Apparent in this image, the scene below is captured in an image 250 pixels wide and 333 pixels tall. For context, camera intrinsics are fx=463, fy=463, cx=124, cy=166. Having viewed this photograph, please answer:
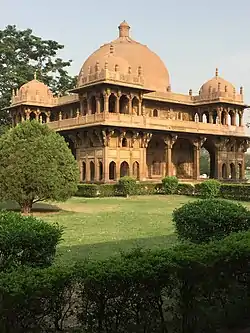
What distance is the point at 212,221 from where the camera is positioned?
27.5 feet

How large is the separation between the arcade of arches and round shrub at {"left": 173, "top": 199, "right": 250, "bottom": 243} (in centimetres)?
2110

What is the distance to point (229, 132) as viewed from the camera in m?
37.1

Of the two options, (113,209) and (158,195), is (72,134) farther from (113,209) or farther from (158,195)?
(113,209)

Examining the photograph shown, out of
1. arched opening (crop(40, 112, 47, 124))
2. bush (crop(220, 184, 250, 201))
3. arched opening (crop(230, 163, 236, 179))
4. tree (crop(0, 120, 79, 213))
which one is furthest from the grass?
arched opening (crop(40, 112, 47, 124))

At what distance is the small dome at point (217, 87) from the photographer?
38.1 metres

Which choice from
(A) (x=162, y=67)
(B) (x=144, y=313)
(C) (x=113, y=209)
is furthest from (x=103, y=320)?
(A) (x=162, y=67)

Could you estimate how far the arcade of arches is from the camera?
30.8m

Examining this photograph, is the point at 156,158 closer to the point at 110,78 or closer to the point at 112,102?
the point at 112,102

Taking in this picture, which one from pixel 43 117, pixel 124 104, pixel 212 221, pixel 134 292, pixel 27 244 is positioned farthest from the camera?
pixel 43 117

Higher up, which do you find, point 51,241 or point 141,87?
point 141,87

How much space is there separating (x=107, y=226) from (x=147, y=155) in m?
21.7

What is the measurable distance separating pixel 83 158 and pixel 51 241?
88.9 ft

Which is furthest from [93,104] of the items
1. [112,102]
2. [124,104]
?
[124,104]

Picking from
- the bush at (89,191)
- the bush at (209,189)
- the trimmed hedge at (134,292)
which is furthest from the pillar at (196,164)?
the trimmed hedge at (134,292)
